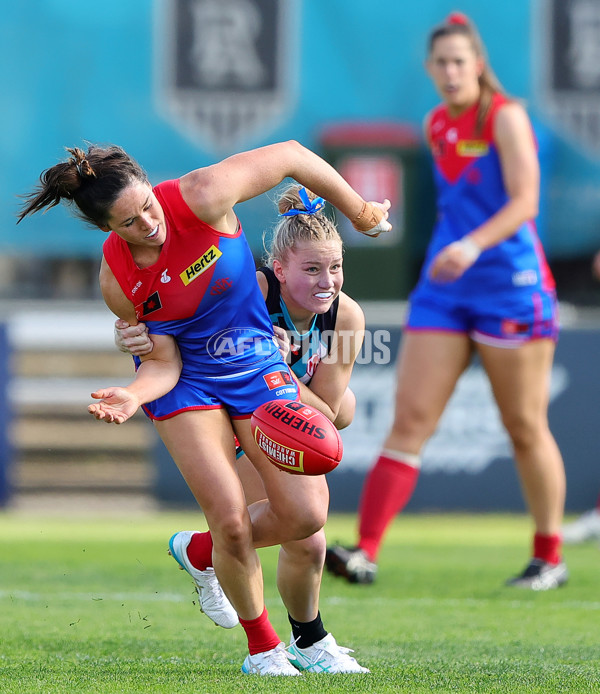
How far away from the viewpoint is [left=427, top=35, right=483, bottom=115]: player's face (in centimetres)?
A: 580

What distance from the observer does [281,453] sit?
3.61 m

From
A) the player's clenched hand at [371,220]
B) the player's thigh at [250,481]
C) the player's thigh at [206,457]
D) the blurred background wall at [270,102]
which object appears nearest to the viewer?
the player's thigh at [206,457]

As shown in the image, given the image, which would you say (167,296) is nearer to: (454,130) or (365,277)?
(454,130)

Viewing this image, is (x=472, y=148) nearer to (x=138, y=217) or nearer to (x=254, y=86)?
(x=138, y=217)

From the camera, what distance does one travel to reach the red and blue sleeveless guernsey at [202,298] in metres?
3.77

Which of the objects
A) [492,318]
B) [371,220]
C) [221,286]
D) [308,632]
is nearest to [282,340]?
[221,286]

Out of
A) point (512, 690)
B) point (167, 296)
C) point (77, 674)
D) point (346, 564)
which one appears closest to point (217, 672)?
point (77, 674)

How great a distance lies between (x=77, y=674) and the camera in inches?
144

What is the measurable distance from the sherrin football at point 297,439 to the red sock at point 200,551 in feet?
2.14

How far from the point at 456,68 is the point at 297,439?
2.85 meters

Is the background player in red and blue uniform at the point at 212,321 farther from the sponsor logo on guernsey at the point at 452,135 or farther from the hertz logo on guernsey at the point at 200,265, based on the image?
the sponsor logo on guernsey at the point at 452,135

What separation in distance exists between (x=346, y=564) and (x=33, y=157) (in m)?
4.78

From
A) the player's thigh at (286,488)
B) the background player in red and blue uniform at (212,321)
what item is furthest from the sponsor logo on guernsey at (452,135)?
the player's thigh at (286,488)

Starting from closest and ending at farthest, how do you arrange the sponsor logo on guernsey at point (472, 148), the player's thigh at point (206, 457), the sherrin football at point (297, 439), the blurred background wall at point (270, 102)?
1. the sherrin football at point (297, 439)
2. the player's thigh at point (206, 457)
3. the sponsor logo on guernsey at point (472, 148)
4. the blurred background wall at point (270, 102)
